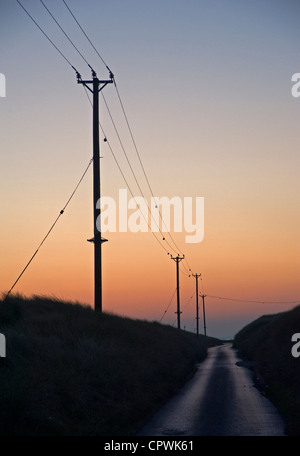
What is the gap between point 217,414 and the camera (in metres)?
19.2

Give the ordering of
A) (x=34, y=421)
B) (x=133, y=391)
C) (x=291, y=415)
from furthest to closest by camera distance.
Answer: (x=133, y=391)
(x=291, y=415)
(x=34, y=421)

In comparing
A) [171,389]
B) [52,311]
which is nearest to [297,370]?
[171,389]

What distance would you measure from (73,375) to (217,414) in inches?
164

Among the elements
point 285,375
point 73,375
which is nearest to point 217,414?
point 73,375

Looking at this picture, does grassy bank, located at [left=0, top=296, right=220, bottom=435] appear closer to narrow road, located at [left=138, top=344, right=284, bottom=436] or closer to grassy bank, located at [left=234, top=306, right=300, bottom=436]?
narrow road, located at [left=138, top=344, right=284, bottom=436]

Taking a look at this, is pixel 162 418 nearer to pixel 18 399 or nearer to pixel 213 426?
pixel 213 426

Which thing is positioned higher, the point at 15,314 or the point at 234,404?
the point at 15,314

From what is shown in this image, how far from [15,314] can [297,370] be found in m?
11.6

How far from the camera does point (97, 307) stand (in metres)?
30.8

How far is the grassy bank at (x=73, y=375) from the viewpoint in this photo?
14.6m

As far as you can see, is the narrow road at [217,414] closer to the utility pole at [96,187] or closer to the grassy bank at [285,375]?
the grassy bank at [285,375]

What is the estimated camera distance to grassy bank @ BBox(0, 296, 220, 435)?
14641 mm

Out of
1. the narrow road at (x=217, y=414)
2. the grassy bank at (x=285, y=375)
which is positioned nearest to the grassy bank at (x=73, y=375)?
the narrow road at (x=217, y=414)

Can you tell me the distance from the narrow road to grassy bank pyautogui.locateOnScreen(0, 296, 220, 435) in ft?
2.37
